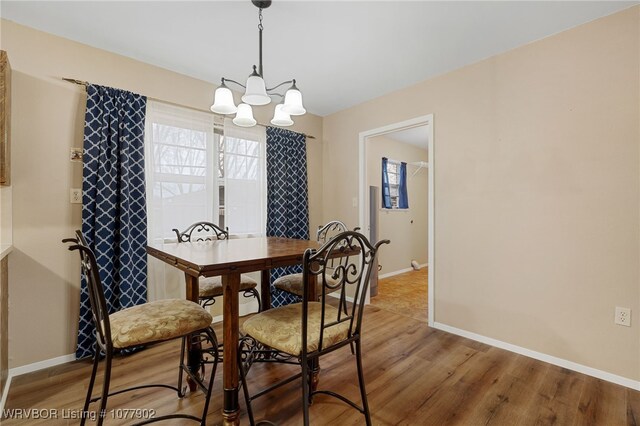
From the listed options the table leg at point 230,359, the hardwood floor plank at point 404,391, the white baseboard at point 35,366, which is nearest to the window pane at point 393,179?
the hardwood floor plank at point 404,391

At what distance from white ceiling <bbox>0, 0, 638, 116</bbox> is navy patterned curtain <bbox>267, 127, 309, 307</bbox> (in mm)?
876

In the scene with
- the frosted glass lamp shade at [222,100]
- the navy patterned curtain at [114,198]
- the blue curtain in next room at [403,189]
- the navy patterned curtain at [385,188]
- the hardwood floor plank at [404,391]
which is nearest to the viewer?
the hardwood floor plank at [404,391]

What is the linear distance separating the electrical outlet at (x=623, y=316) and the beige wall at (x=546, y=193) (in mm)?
33

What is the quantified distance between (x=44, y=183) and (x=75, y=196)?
194mm

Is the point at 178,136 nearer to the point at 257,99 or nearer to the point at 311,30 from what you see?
the point at 257,99

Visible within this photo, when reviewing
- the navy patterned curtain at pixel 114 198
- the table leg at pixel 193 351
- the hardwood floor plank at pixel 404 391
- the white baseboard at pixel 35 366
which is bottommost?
the hardwood floor plank at pixel 404 391

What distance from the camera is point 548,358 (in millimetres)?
2207

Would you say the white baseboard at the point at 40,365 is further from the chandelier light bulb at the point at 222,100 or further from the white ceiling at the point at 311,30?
the white ceiling at the point at 311,30

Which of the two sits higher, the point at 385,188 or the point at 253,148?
the point at 253,148

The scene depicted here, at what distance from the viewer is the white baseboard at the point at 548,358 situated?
1.91 metres

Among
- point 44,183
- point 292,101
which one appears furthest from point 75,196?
point 292,101

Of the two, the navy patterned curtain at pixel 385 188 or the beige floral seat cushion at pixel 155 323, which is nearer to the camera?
the beige floral seat cushion at pixel 155 323

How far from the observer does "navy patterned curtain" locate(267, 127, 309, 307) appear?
339 centimetres

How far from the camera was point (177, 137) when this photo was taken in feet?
8.99
